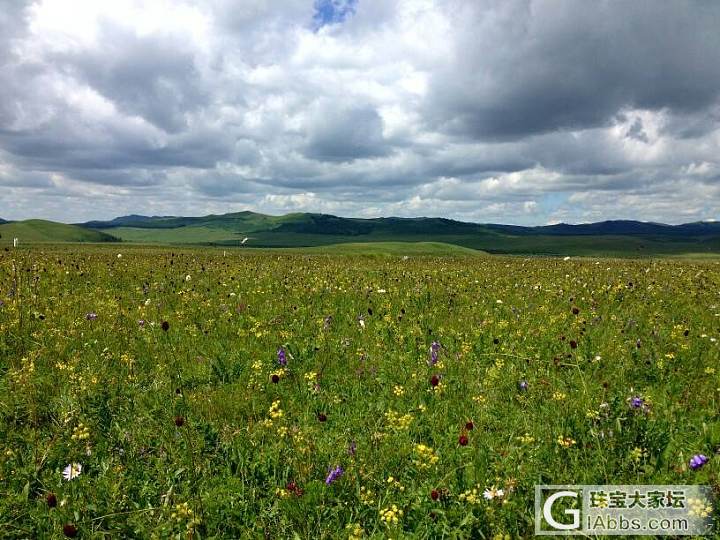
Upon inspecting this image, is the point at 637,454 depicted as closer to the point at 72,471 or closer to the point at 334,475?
the point at 334,475

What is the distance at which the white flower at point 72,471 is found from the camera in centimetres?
391

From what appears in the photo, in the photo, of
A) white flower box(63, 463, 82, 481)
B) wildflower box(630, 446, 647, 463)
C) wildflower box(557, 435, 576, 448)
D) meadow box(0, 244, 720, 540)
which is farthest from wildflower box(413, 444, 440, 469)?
white flower box(63, 463, 82, 481)

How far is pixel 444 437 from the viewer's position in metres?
4.82

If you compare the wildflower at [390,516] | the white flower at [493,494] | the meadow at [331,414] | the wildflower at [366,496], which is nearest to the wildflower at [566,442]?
the meadow at [331,414]

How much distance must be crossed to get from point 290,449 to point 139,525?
1407 mm

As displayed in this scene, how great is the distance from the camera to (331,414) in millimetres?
5445

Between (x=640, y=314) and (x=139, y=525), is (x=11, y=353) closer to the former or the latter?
(x=139, y=525)

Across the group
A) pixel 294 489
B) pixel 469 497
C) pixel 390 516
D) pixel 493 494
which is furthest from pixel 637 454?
pixel 294 489

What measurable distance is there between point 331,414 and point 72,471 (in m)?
2.62

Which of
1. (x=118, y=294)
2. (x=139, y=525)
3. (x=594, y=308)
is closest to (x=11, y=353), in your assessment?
(x=118, y=294)

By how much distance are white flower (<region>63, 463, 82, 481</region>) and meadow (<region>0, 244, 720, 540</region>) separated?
0.10 ft

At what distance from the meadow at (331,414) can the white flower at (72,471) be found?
1.2 inches

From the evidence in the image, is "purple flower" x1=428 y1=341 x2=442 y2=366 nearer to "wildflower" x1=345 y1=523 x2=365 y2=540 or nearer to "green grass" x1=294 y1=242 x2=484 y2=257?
"wildflower" x1=345 y1=523 x2=365 y2=540

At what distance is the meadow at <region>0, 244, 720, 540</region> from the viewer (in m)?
3.74
